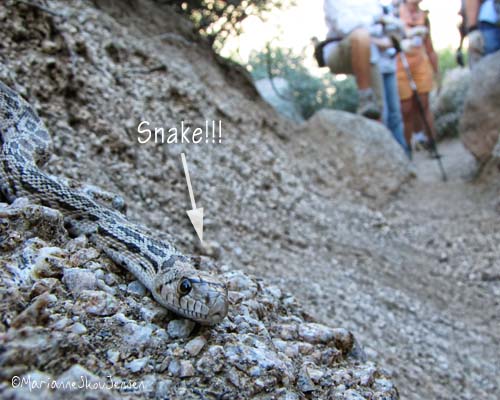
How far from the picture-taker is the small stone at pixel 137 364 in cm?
135

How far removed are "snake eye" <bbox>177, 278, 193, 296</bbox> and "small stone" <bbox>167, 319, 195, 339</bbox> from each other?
9 centimetres

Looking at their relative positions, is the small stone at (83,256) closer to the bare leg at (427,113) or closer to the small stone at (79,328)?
the small stone at (79,328)

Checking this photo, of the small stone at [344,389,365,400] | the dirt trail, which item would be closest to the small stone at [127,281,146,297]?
the small stone at [344,389,365,400]

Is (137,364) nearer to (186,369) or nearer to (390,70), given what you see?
(186,369)

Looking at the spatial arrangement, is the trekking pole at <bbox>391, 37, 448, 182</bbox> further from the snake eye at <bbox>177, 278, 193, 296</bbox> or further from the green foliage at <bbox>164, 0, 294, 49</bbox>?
the snake eye at <bbox>177, 278, 193, 296</bbox>

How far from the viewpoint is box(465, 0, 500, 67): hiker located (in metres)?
5.77

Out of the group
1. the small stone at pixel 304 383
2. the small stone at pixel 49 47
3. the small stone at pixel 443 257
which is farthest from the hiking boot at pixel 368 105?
the small stone at pixel 304 383

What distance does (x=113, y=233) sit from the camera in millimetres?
1928

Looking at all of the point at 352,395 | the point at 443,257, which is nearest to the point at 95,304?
the point at 352,395

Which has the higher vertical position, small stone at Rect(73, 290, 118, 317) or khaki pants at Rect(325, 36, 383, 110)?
khaki pants at Rect(325, 36, 383, 110)

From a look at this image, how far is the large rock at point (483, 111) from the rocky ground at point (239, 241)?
18.4 inches

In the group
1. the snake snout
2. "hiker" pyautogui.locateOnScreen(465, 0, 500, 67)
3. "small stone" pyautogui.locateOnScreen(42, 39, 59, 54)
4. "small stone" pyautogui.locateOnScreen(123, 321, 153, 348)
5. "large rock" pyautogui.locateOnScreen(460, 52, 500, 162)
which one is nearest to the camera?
"small stone" pyautogui.locateOnScreen(123, 321, 153, 348)

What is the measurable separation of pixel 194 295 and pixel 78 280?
1.20ft

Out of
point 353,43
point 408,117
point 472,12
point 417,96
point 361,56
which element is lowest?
point 408,117
